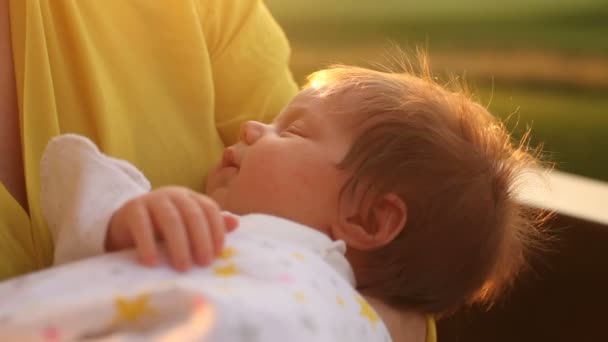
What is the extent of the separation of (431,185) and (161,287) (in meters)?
0.34

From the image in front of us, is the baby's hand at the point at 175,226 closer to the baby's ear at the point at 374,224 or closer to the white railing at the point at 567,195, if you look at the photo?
the baby's ear at the point at 374,224

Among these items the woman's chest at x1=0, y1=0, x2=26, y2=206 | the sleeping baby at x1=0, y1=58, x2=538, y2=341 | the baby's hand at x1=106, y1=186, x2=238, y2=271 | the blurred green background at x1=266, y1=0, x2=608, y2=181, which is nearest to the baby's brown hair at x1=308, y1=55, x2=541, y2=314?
the sleeping baby at x1=0, y1=58, x2=538, y2=341

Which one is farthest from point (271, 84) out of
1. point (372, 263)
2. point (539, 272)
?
point (539, 272)

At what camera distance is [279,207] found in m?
0.82

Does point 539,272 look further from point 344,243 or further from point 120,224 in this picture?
point 120,224

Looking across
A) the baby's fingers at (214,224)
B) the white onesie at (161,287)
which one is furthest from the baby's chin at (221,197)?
the baby's fingers at (214,224)

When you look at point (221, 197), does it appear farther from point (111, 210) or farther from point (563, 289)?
point (563, 289)

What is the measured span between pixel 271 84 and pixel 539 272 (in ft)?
1.39

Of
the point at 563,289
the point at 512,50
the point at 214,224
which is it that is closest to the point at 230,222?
the point at 214,224

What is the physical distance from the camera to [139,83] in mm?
920

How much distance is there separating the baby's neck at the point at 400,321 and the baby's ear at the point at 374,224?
0.06 meters

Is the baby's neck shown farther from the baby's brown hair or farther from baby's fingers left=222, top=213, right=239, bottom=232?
baby's fingers left=222, top=213, right=239, bottom=232

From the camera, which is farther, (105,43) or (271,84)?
(271,84)

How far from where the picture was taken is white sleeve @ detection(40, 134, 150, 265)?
676mm
